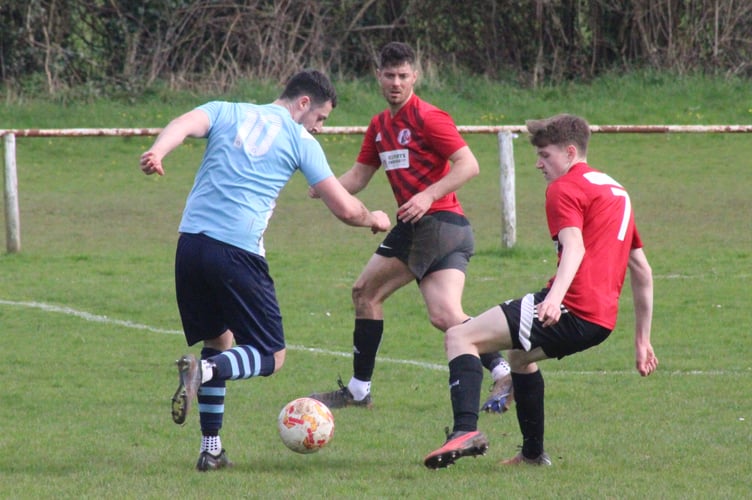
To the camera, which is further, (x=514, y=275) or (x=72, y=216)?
(x=72, y=216)

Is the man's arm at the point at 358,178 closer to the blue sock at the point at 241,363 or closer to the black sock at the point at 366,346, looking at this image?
the black sock at the point at 366,346

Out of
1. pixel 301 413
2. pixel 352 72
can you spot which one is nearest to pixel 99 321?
pixel 301 413

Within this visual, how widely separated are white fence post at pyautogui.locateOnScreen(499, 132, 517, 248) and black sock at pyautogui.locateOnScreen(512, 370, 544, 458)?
7.85 metres

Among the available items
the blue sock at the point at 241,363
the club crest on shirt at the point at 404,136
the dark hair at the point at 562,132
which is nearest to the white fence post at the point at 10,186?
the club crest on shirt at the point at 404,136

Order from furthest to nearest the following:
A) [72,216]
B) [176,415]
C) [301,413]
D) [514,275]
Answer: [72,216] < [514,275] < [301,413] < [176,415]

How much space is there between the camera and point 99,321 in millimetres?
10578

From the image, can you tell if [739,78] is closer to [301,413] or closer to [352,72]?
[352,72]

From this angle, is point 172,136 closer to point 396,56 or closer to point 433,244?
point 396,56

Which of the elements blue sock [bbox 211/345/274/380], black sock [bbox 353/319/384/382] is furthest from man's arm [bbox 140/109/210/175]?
black sock [bbox 353/319/384/382]

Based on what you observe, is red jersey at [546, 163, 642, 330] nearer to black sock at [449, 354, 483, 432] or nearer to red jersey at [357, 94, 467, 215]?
black sock at [449, 354, 483, 432]

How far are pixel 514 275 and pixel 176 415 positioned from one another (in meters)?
7.31

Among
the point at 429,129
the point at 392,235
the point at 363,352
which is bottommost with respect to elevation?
the point at 363,352

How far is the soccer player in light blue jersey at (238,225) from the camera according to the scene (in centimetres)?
607

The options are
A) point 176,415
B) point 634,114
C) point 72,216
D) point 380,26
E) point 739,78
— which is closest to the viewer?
point 176,415
